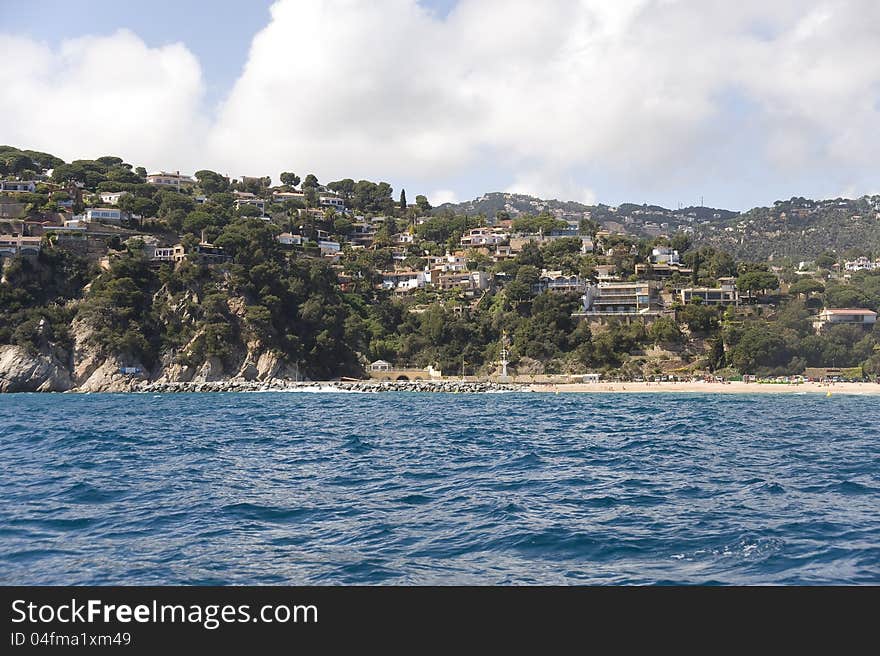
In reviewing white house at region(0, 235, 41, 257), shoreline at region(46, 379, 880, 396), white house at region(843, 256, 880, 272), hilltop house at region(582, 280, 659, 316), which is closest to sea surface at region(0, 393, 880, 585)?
shoreline at region(46, 379, 880, 396)

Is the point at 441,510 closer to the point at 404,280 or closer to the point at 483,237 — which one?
the point at 404,280

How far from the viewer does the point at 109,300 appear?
82625mm

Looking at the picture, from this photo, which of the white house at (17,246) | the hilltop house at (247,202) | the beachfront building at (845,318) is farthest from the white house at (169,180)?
the beachfront building at (845,318)

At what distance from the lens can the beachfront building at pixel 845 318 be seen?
88.8 metres

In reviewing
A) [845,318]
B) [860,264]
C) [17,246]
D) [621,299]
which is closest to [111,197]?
[17,246]

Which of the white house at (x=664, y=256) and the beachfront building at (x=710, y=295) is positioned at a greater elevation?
the white house at (x=664, y=256)

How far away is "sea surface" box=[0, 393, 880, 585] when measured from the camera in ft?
29.7

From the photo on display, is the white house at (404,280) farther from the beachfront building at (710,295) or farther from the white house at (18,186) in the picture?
the white house at (18,186)

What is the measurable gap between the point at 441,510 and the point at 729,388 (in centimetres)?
6377

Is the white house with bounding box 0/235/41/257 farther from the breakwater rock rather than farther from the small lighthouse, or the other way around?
the small lighthouse

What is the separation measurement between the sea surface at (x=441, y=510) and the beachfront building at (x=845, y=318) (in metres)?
71.3

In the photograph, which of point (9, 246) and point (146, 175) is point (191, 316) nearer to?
point (9, 246)

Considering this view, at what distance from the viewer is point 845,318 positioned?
293 ft

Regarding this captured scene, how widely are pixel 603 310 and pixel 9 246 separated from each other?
67.8 metres
